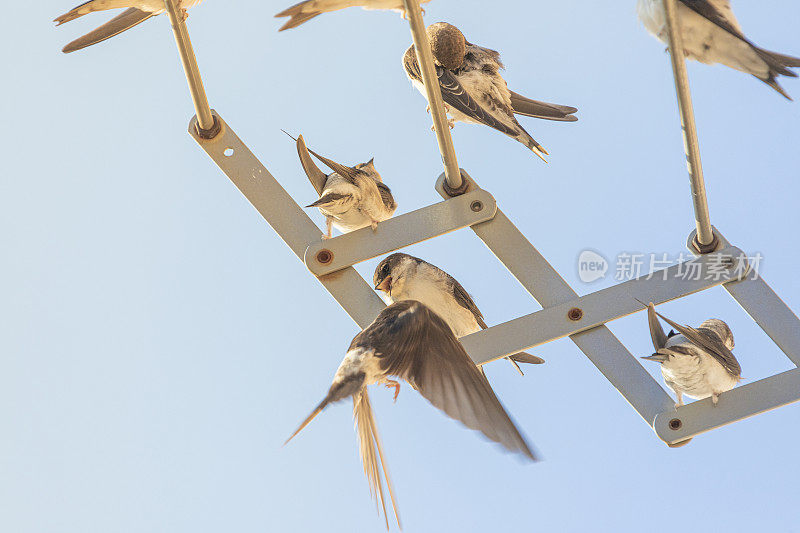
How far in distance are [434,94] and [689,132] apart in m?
0.48

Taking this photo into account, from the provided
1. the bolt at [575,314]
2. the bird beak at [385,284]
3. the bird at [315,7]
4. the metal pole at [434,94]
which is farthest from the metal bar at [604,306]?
the bird at [315,7]

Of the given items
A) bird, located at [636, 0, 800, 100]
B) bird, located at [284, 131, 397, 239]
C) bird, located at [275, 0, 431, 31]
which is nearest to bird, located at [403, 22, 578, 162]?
bird, located at [636, 0, 800, 100]

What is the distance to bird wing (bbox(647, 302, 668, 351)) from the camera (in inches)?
83.5

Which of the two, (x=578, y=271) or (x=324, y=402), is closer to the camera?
(x=324, y=402)

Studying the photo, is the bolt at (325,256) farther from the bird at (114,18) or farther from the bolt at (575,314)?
the bird at (114,18)

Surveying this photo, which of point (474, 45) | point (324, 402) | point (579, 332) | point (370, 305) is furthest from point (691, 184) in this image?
point (474, 45)

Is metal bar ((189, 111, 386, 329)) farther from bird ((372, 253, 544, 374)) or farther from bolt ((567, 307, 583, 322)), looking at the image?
bird ((372, 253, 544, 374))

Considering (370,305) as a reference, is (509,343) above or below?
below

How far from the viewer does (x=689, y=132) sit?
180 centimetres

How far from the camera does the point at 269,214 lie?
6.45ft

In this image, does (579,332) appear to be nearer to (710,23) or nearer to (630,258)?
(630,258)

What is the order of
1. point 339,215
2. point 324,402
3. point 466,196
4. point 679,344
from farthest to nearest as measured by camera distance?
point 679,344
point 339,215
point 466,196
point 324,402

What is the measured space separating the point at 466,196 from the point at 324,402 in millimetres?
499

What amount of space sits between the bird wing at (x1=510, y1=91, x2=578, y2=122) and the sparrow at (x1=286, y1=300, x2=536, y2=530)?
4.90 feet
